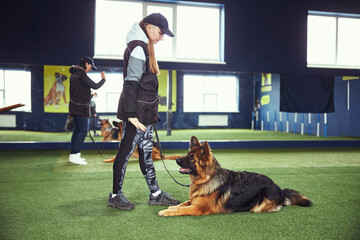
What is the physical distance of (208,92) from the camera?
1443 cm

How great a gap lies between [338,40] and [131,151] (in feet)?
25.0

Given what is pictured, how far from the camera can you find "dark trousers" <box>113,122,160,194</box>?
99.8 inches

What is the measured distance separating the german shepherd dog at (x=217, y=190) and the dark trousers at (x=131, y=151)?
0.32 metres

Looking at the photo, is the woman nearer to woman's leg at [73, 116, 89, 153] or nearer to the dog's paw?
the dog's paw

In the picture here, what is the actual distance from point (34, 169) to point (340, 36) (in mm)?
8098

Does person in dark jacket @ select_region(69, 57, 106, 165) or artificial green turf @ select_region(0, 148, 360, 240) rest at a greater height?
person in dark jacket @ select_region(69, 57, 106, 165)

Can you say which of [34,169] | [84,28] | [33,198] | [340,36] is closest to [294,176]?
[33,198]

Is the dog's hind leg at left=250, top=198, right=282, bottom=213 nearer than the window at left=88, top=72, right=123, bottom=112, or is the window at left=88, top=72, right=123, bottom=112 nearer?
the dog's hind leg at left=250, top=198, right=282, bottom=213

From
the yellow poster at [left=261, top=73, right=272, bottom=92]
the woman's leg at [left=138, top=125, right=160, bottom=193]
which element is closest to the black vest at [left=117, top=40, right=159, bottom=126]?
the woman's leg at [left=138, top=125, right=160, bottom=193]

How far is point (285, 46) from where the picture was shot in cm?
764

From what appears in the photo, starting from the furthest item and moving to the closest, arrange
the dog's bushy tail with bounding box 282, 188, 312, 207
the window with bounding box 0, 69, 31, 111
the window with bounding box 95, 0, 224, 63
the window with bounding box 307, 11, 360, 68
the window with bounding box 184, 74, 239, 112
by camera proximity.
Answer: the window with bounding box 184, 74, 239, 112
the window with bounding box 307, 11, 360, 68
the window with bounding box 95, 0, 224, 63
the window with bounding box 0, 69, 31, 111
the dog's bushy tail with bounding box 282, 188, 312, 207

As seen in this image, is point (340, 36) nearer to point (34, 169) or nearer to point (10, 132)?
point (34, 169)

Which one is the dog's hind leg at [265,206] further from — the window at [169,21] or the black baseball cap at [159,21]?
the window at [169,21]

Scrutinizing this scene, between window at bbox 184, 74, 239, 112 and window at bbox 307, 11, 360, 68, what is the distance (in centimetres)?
617
